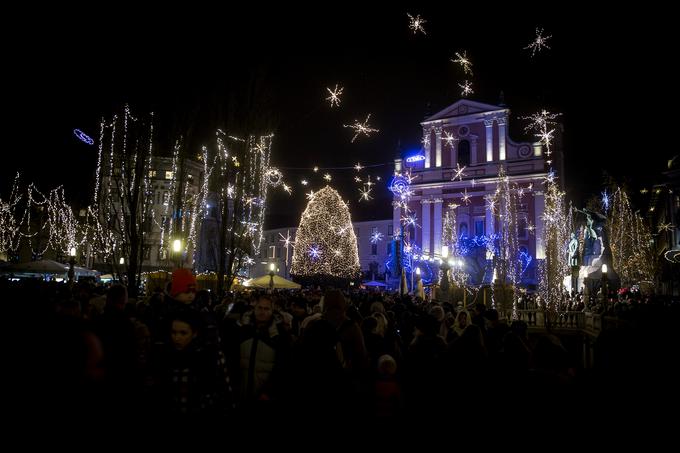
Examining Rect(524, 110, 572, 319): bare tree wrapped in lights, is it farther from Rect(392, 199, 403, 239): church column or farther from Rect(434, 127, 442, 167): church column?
Rect(392, 199, 403, 239): church column

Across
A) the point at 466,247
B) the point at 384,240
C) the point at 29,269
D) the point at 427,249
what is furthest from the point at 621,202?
the point at 29,269

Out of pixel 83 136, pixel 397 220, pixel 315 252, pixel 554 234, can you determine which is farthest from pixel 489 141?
pixel 83 136

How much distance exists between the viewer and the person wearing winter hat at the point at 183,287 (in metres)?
8.07

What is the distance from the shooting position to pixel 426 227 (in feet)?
158

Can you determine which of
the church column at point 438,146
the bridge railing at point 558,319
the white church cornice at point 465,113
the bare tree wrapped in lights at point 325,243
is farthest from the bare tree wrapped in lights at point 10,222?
the white church cornice at point 465,113

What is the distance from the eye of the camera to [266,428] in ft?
14.9

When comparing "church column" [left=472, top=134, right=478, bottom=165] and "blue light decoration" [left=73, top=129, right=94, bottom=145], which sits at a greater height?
"church column" [left=472, top=134, right=478, bottom=165]

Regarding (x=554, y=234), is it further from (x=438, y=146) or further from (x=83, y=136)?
(x=83, y=136)

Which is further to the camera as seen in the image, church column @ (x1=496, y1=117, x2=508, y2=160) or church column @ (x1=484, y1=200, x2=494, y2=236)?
church column @ (x1=496, y1=117, x2=508, y2=160)

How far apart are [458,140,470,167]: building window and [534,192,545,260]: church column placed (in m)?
7.21

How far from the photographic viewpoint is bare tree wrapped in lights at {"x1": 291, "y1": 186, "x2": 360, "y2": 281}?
4094 centimetres

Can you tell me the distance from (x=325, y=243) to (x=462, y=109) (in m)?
19.7

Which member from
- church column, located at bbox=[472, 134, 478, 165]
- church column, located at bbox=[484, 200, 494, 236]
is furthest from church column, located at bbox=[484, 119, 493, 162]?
church column, located at bbox=[484, 200, 494, 236]

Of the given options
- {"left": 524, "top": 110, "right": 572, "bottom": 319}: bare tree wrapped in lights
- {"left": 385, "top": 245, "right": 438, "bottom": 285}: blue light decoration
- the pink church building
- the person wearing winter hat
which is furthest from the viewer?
{"left": 385, "top": 245, "right": 438, "bottom": 285}: blue light decoration
